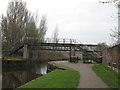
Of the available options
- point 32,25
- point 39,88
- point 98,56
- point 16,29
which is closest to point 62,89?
point 39,88

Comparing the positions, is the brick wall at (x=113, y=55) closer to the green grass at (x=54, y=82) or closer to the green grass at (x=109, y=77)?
the green grass at (x=109, y=77)

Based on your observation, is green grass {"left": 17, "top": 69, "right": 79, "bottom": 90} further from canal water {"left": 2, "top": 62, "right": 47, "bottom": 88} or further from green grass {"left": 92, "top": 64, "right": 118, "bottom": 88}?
canal water {"left": 2, "top": 62, "right": 47, "bottom": 88}

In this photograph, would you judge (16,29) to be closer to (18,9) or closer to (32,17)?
(18,9)

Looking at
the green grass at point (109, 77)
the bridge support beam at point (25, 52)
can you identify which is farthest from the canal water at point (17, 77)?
the bridge support beam at point (25, 52)

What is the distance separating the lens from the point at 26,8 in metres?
45.9

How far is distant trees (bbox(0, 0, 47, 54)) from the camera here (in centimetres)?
4191

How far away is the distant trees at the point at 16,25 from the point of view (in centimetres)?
4191

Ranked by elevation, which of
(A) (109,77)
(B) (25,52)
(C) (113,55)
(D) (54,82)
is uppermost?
(C) (113,55)

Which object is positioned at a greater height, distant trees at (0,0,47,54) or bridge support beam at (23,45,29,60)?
distant trees at (0,0,47,54)

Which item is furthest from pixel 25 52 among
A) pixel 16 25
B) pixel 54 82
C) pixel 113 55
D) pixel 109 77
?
pixel 54 82

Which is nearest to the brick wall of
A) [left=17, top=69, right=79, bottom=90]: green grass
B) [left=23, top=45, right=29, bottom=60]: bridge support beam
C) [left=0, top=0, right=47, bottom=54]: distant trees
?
[left=17, top=69, right=79, bottom=90]: green grass

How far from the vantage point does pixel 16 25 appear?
42.4 m

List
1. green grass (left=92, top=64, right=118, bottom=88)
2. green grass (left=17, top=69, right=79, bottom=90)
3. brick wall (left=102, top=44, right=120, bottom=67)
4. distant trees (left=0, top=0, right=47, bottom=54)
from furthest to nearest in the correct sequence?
distant trees (left=0, top=0, right=47, bottom=54) → brick wall (left=102, top=44, right=120, bottom=67) → green grass (left=92, top=64, right=118, bottom=88) → green grass (left=17, top=69, right=79, bottom=90)

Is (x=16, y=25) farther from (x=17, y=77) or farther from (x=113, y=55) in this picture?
(x=113, y=55)
